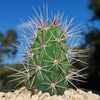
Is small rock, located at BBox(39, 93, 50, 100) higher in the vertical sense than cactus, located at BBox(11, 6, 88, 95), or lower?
lower

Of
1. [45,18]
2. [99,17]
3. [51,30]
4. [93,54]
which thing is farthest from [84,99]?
[99,17]

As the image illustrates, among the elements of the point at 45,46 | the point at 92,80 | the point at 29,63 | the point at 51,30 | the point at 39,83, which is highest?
the point at 51,30

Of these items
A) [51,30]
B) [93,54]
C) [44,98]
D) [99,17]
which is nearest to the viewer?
[44,98]

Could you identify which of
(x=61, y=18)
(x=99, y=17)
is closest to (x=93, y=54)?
(x=99, y=17)

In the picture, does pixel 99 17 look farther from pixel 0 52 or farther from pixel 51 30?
pixel 0 52

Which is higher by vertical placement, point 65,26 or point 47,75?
point 65,26

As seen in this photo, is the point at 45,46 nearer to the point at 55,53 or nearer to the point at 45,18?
the point at 55,53

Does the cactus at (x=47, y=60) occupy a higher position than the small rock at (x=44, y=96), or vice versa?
the cactus at (x=47, y=60)

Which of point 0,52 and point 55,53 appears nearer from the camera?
point 55,53

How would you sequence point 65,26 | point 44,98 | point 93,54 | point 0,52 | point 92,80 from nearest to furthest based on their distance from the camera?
point 44,98
point 65,26
point 92,80
point 93,54
point 0,52
